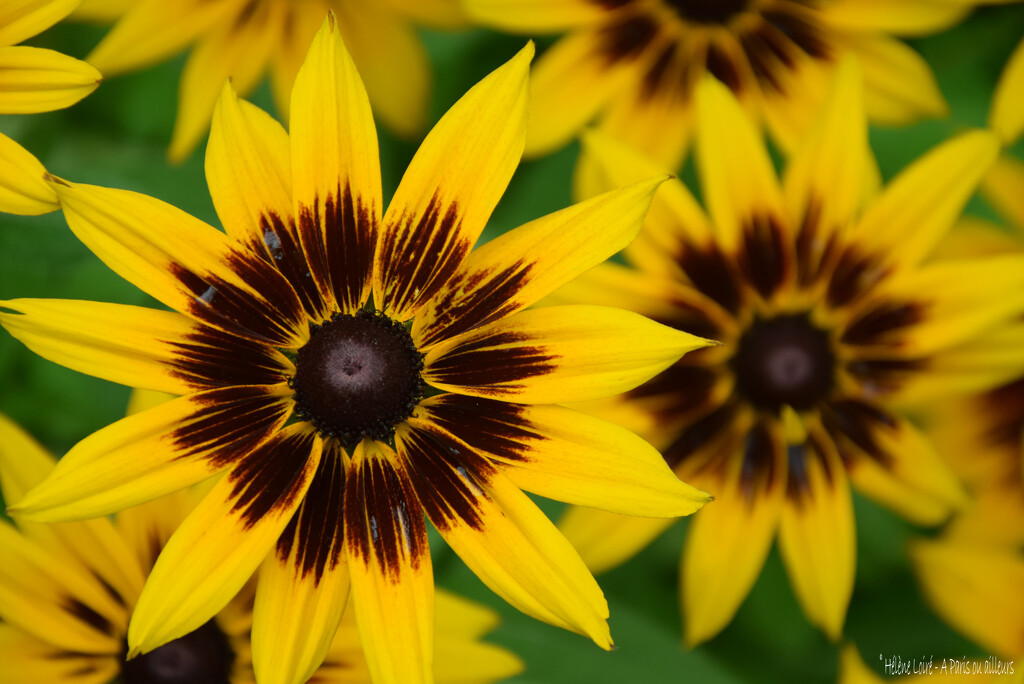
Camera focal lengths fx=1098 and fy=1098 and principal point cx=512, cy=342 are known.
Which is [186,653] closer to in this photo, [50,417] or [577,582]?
[50,417]

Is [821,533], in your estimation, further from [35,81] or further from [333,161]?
[35,81]

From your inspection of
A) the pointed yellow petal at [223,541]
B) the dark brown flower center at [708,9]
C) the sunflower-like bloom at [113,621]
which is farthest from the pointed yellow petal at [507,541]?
the dark brown flower center at [708,9]

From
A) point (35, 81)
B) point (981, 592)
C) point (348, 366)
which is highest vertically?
point (35, 81)

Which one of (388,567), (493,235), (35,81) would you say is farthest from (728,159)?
(35,81)

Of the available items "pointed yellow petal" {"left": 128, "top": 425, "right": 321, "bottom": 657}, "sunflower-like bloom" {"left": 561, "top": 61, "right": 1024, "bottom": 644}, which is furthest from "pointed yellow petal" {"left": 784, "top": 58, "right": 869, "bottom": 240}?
"pointed yellow petal" {"left": 128, "top": 425, "right": 321, "bottom": 657}

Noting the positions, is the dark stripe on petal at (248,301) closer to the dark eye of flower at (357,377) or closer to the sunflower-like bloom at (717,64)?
the dark eye of flower at (357,377)

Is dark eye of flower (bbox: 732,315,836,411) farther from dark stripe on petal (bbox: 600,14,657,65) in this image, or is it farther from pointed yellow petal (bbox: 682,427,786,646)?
dark stripe on petal (bbox: 600,14,657,65)
